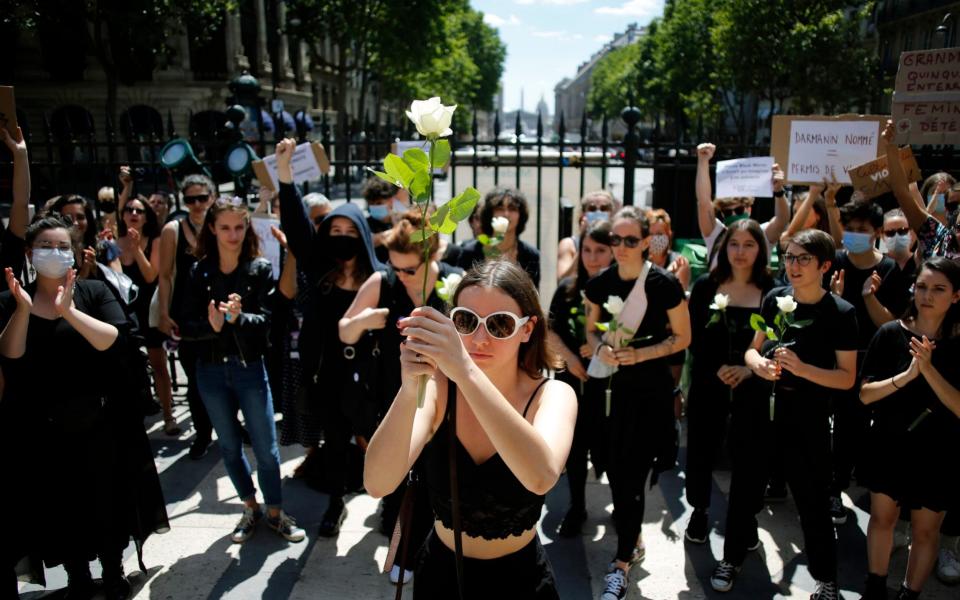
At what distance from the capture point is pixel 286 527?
419 cm

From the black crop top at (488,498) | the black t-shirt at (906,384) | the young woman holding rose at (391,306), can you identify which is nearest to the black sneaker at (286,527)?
the young woman holding rose at (391,306)

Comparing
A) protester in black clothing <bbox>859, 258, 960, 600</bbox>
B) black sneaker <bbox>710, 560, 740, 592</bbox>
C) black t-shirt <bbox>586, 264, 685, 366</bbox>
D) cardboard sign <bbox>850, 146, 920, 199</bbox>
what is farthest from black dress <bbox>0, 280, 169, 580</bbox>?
cardboard sign <bbox>850, 146, 920, 199</bbox>

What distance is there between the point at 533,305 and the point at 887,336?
7.16 ft

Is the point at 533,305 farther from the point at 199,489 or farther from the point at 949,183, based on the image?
the point at 949,183

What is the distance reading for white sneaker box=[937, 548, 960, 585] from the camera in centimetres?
370

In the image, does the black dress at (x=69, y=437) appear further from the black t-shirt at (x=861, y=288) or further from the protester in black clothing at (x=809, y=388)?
the black t-shirt at (x=861, y=288)

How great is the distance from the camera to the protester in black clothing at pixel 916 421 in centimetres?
321

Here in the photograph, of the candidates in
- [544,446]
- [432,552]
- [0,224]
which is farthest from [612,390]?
[0,224]

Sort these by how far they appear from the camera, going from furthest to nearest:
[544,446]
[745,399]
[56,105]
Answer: [56,105] → [745,399] → [544,446]

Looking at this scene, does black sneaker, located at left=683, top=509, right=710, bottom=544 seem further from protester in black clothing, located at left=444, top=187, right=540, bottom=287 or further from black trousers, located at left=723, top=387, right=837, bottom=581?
protester in black clothing, located at left=444, top=187, right=540, bottom=287

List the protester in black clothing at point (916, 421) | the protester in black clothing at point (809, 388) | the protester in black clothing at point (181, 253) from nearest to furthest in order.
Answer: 1. the protester in black clothing at point (916, 421)
2. the protester in black clothing at point (809, 388)
3. the protester in black clothing at point (181, 253)

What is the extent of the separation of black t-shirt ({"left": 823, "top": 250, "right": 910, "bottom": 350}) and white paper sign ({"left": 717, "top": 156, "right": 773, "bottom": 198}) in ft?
3.33

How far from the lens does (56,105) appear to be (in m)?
29.6

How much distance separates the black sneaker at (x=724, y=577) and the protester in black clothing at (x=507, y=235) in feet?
7.06
